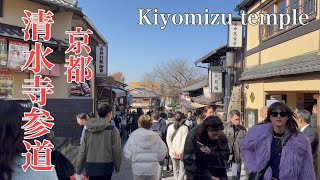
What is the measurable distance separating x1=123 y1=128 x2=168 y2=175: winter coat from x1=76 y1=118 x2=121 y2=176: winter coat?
270mm

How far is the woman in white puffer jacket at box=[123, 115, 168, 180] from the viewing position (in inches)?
215

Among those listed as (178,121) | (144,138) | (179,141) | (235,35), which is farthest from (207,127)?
(235,35)

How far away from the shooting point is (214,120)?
4.56m

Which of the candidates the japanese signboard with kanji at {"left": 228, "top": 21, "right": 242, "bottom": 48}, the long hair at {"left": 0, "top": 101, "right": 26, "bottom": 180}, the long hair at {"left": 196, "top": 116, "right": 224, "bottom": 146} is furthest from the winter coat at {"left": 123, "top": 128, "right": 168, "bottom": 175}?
the japanese signboard with kanji at {"left": 228, "top": 21, "right": 242, "bottom": 48}

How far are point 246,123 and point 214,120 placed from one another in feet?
30.2

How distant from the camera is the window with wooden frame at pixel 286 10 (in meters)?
8.34

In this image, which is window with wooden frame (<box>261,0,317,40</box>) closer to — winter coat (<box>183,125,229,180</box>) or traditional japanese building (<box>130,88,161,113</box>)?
winter coat (<box>183,125,229,180</box>)

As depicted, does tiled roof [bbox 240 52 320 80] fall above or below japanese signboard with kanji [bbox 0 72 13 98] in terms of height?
above

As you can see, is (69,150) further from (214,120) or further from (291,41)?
(291,41)

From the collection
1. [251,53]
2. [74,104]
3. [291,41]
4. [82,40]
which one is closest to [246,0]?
[251,53]

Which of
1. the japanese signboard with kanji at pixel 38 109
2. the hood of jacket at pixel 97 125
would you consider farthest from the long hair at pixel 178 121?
the japanese signboard with kanji at pixel 38 109

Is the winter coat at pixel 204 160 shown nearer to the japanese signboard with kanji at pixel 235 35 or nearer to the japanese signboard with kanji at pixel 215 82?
the japanese signboard with kanji at pixel 235 35

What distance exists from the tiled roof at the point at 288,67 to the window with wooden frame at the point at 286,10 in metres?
0.99

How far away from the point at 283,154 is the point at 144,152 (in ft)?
8.23
